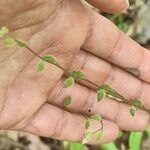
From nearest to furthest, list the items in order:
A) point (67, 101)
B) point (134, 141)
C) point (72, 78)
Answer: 1. point (72, 78)
2. point (67, 101)
3. point (134, 141)

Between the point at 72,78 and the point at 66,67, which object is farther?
the point at 66,67

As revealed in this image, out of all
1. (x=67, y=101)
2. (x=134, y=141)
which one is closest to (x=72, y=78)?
(x=67, y=101)

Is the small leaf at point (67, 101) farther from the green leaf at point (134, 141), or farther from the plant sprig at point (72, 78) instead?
the green leaf at point (134, 141)

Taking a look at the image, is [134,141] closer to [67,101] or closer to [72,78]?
[67,101]

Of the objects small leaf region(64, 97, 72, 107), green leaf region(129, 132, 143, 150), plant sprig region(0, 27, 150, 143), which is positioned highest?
plant sprig region(0, 27, 150, 143)

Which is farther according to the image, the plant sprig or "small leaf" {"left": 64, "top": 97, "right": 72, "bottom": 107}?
"small leaf" {"left": 64, "top": 97, "right": 72, "bottom": 107}

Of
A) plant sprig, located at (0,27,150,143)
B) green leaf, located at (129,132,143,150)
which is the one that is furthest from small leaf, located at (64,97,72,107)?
green leaf, located at (129,132,143,150)

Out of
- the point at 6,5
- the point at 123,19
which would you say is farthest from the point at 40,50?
the point at 123,19

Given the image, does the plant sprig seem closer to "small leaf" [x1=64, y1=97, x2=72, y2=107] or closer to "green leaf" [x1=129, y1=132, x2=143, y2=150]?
"small leaf" [x1=64, y1=97, x2=72, y2=107]
